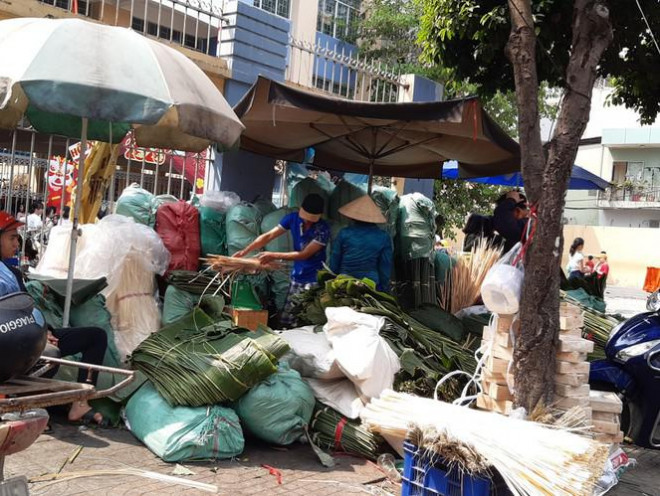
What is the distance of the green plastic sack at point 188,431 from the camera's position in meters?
4.24

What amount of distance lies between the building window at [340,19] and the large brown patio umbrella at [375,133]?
46.7ft

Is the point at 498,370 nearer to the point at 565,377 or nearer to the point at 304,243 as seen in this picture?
the point at 565,377

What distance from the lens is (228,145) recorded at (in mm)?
4977

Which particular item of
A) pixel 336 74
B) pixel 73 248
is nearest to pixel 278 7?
pixel 336 74

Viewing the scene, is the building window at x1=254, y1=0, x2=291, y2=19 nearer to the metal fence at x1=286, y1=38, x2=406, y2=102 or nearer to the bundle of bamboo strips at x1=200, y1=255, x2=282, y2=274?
Answer: the metal fence at x1=286, y1=38, x2=406, y2=102

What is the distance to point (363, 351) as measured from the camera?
185 inches

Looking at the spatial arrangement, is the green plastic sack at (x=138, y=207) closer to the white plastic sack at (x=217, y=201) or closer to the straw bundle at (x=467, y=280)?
the white plastic sack at (x=217, y=201)

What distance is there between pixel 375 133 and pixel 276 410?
363 cm

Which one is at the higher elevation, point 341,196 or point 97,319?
point 341,196

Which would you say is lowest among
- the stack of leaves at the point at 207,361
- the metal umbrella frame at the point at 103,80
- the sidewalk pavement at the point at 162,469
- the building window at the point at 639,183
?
the sidewalk pavement at the point at 162,469

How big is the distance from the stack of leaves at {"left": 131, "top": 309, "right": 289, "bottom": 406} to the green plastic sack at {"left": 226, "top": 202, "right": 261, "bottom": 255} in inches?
69.8

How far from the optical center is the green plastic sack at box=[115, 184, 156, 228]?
649cm

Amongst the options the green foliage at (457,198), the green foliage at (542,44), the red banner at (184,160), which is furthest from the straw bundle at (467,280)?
the green foliage at (457,198)

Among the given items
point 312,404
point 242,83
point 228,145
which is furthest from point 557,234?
point 242,83
